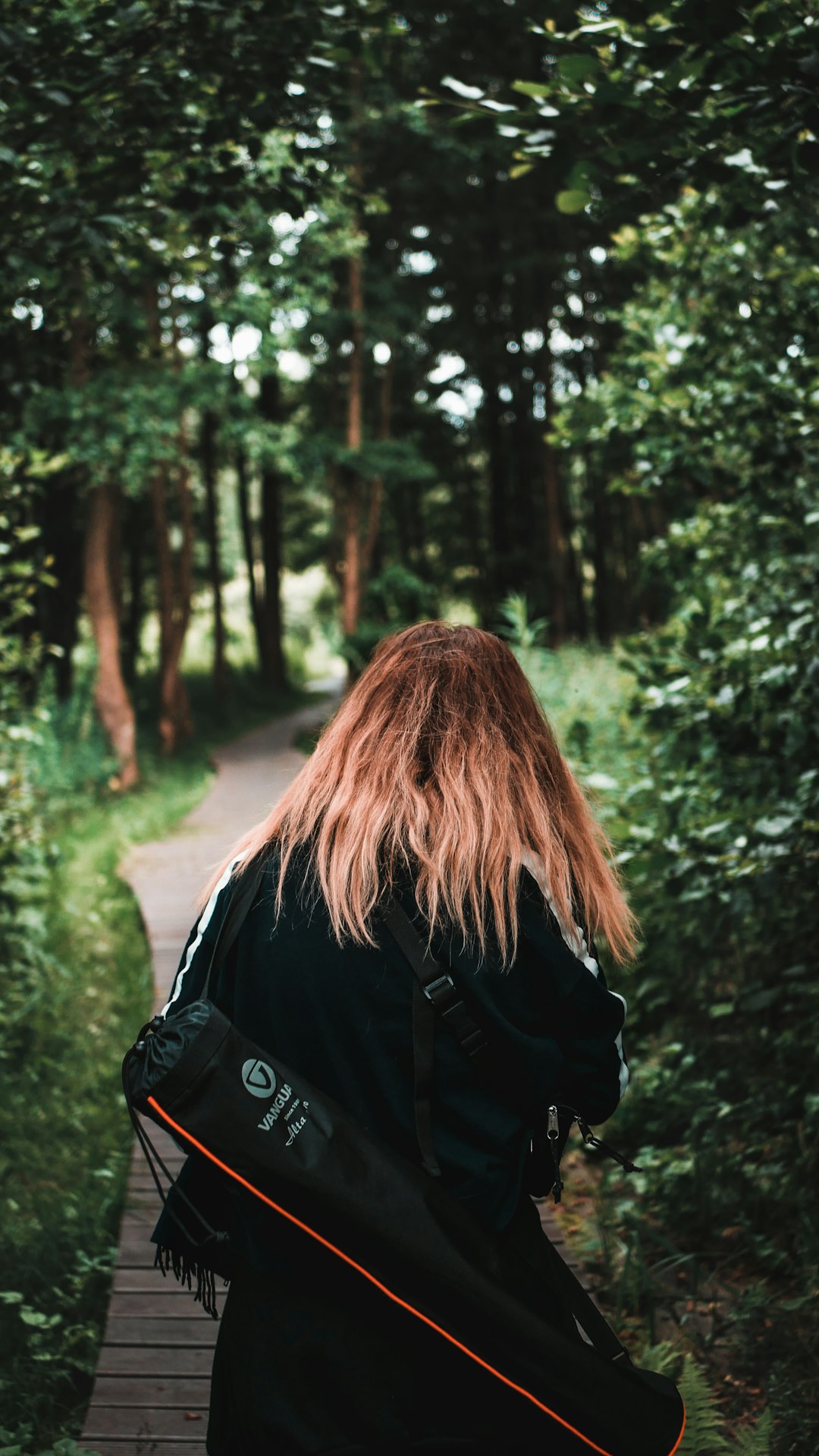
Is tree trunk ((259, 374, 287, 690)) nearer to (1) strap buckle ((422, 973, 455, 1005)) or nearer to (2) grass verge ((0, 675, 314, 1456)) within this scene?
(2) grass verge ((0, 675, 314, 1456))

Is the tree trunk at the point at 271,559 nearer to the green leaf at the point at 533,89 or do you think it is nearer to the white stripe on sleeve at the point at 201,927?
the green leaf at the point at 533,89

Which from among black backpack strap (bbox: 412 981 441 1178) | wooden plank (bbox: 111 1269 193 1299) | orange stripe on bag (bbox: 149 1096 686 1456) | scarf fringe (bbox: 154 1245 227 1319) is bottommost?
wooden plank (bbox: 111 1269 193 1299)

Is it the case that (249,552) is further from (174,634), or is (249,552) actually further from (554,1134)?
(554,1134)

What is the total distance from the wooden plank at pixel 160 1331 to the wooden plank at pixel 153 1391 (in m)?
0.18

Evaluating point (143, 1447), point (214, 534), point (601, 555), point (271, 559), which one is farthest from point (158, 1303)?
point (271, 559)

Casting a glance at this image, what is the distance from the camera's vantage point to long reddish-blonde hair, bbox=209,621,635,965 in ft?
6.31

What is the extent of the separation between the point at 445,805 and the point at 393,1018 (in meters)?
0.39

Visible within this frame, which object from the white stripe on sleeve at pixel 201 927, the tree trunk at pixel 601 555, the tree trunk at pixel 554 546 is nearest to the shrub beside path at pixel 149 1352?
the white stripe on sleeve at pixel 201 927

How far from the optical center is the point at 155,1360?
11.9ft

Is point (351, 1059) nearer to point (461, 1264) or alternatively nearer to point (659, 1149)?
point (461, 1264)

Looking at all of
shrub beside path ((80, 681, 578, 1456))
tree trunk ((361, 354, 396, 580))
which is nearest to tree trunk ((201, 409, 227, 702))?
tree trunk ((361, 354, 396, 580))

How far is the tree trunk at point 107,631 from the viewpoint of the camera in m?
15.2

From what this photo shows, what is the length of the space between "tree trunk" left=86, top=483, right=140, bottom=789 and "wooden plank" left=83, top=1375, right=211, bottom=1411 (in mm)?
12125

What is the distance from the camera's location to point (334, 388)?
22.2m
